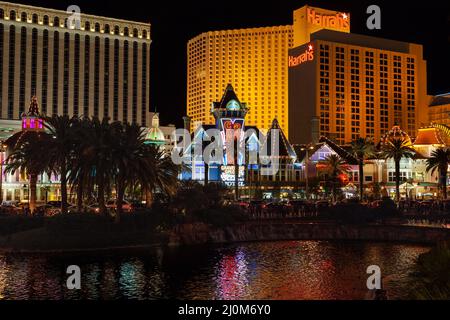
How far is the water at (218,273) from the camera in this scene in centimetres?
3525

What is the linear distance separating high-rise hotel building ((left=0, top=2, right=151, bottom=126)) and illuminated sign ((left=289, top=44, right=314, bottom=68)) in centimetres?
4715

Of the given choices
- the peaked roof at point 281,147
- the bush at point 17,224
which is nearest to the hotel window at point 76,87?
the peaked roof at point 281,147

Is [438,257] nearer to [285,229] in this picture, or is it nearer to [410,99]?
[285,229]

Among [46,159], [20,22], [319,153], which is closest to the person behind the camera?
[46,159]

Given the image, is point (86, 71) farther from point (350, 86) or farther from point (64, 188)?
point (64, 188)

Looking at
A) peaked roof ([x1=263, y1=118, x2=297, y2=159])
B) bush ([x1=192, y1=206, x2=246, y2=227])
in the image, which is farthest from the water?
peaked roof ([x1=263, y1=118, x2=297, y2=159])

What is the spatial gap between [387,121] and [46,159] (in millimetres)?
155191

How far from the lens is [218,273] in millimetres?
42219

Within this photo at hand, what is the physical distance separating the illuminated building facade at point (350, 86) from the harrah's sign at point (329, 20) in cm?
946

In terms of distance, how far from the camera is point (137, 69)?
597 ft

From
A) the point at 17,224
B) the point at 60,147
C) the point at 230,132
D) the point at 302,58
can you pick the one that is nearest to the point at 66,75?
the point at 302,58

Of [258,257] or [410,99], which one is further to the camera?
[410,99]

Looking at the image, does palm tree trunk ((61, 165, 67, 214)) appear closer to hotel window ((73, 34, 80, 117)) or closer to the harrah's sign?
hotel window ((73, 34, 80, 117))
